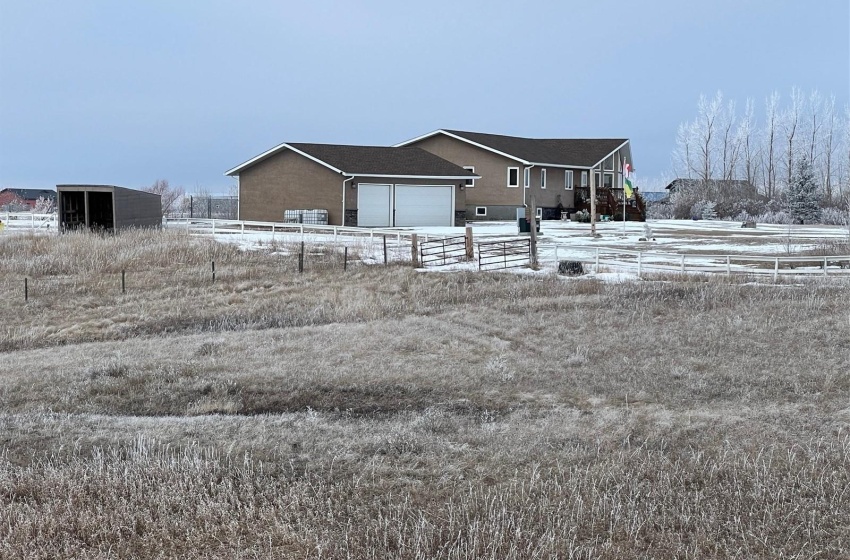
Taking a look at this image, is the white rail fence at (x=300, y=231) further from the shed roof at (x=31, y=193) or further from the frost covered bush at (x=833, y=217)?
the shed roof at (x=31, y=193)

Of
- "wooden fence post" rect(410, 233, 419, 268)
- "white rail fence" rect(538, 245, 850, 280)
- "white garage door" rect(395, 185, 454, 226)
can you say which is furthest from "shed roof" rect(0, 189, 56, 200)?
"white rail fence" rect(538, 245, 850, 280)

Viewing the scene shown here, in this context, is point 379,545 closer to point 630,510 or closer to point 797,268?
point 630,510

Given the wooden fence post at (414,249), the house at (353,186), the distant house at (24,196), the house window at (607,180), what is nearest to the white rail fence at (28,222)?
the house at (353,186)

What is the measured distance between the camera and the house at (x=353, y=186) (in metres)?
40.1

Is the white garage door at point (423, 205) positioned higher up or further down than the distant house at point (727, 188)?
further down

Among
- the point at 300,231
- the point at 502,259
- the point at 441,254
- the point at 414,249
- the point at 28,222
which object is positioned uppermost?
the point at 28,222

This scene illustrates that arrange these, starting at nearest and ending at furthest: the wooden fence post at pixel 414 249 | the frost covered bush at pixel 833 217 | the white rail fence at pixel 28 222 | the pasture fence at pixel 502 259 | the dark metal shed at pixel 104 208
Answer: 1. the pasture fence at pixel 502 259
2. the wooden fence post at pixel 414 249
3. the dark metal shed at pixel 104 208
4. the white rail fence at pixel 28 222
5. the frost covered bush at pixel 833 217

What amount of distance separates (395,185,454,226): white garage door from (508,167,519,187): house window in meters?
7.88

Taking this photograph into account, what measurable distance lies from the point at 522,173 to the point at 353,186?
528 inches

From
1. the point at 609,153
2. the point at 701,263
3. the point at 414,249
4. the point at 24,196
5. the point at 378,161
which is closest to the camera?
the point at 701,263

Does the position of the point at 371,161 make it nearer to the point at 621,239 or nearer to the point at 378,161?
the point at 378,161

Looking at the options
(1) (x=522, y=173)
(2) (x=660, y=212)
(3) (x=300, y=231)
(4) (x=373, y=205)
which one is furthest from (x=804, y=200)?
(3) (x=300, y=231)

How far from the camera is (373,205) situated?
40.8 meters

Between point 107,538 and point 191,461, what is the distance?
173 cm
